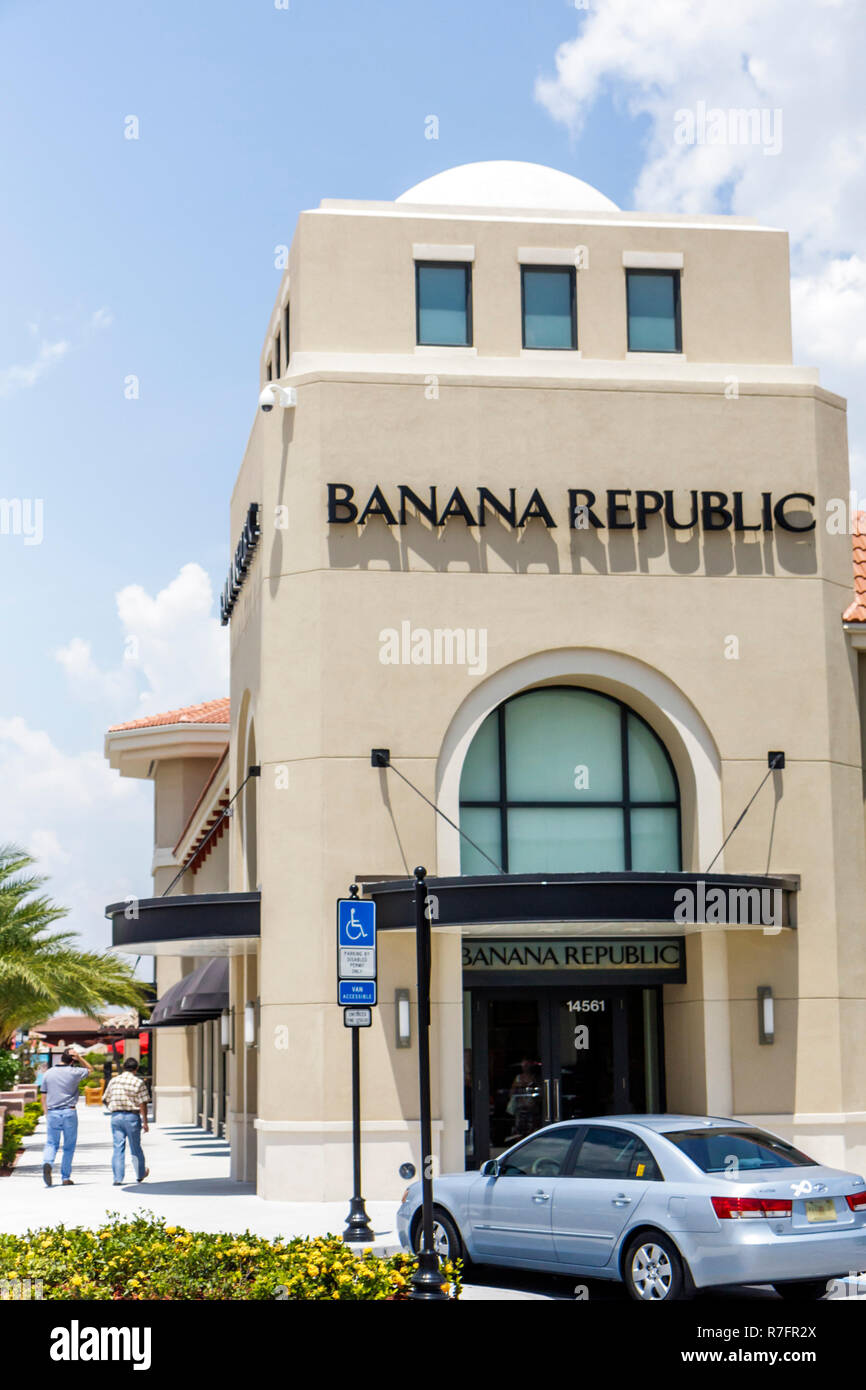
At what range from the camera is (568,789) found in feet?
71.2

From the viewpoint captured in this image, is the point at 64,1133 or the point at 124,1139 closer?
the point at 124,1139

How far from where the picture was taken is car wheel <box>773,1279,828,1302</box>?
13.0 metres

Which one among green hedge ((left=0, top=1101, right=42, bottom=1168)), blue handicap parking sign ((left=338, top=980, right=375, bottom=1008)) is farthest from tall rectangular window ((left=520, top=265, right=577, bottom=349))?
green hedge ((left=0, top=1101, right=42, bottom=1168))

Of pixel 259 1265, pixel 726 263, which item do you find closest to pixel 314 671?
pixel 726 263

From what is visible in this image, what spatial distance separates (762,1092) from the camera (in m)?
20.8

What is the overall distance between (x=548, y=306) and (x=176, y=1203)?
12.4 meters

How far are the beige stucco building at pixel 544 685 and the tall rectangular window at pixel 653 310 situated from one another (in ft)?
0.19

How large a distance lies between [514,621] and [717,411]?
155 inches

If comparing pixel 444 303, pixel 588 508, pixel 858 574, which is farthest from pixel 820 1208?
pixel 444 303

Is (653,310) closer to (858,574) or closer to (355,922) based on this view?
(858,574)

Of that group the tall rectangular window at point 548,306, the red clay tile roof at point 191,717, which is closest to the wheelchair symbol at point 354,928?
the tall rectangular window at point 548,306

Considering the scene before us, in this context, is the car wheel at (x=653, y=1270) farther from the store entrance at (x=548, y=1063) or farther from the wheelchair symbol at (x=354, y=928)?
the store entrance at (x=548, y=1063)

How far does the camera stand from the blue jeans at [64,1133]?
2386 cm
